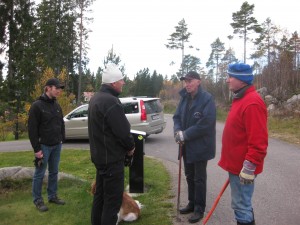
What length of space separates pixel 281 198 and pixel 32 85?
2423 cm

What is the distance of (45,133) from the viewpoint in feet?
18.4

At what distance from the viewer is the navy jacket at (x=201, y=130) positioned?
4.86 m

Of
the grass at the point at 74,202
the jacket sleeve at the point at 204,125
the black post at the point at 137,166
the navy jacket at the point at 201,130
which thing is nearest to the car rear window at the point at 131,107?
the grass at the point at 74,202

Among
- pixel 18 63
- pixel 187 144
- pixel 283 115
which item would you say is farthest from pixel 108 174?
pixel 18 63

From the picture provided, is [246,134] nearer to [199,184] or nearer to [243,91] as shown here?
[243,91]

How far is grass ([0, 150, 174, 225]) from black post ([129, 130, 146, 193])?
7.4 inches

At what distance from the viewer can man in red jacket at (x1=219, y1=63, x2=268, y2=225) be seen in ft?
11.4

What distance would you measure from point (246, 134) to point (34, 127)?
3310 mm

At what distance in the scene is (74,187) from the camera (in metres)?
6.94

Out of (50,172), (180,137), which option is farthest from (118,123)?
(50,172)

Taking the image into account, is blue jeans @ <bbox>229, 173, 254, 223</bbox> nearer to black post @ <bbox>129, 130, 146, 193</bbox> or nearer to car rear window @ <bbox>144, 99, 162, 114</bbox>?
black post @ <bbox>129, 130, 146, 193</bbox>

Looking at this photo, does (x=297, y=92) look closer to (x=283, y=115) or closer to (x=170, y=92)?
(x=283, y=115)

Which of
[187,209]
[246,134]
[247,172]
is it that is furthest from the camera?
[187,209]

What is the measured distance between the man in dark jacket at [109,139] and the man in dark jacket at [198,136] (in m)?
1.05
